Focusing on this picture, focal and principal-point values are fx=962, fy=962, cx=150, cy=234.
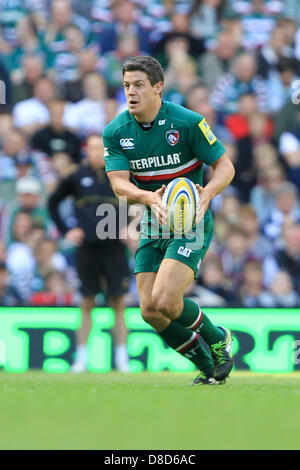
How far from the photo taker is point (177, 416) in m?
5.62

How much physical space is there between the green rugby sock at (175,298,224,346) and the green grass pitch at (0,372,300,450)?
1.39 ft

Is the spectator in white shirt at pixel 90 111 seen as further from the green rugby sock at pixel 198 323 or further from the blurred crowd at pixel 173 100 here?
the green rugby sock at pixel 198 323

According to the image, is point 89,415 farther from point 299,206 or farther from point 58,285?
point 299,206

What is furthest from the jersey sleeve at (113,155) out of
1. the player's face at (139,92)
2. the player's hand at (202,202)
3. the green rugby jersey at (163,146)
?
the player's hand at (202,202)

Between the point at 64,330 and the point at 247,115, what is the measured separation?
158 inches

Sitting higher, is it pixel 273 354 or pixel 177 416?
pixel 273 354

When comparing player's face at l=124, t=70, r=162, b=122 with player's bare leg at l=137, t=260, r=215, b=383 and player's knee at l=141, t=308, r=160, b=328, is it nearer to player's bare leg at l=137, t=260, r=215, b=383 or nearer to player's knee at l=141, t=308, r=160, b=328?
player's bare leg at l=137, t=260, r=215, b=383

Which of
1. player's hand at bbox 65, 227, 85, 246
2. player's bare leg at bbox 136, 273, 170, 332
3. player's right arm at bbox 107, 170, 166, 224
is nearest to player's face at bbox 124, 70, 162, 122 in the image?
player's right arm at bbox 107, 170, 166, 224

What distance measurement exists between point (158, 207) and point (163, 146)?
0.67m

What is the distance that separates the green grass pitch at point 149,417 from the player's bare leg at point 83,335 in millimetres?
3103

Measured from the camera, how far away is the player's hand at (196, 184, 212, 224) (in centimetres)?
711
